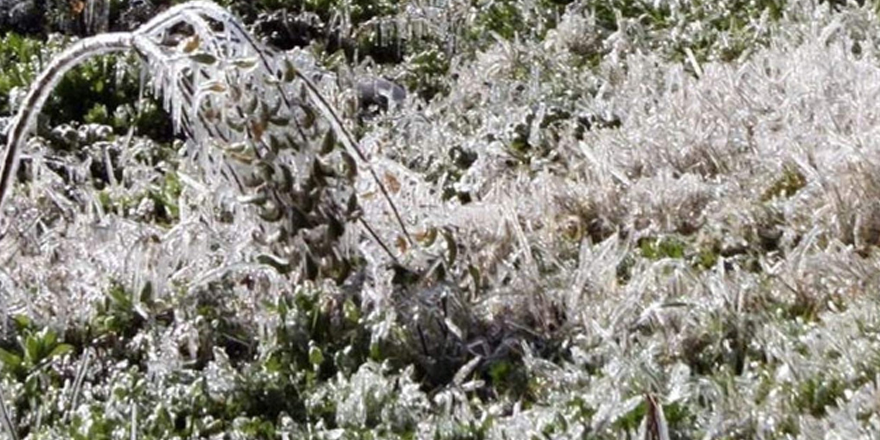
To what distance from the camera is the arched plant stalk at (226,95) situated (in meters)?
4.82

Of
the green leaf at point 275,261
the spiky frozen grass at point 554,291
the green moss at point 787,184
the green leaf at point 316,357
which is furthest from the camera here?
the green moss at point 787,184

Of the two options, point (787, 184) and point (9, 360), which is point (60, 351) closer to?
point (9, 360)

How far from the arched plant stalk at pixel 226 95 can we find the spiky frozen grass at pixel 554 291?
11.8 inches

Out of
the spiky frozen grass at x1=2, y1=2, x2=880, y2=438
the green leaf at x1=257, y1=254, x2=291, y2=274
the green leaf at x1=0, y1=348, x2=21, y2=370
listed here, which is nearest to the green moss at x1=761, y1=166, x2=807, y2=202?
the spiky frozen grass at x1=2, y1=2, x2=880, y2=438

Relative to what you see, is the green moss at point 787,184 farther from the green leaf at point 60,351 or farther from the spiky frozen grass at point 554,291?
the green leaf at point 60,351

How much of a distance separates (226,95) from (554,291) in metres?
1.06

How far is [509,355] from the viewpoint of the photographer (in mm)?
5027

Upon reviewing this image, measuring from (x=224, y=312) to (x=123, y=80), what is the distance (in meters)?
2.49

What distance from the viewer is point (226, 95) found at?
5.04m

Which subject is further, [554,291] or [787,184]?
[787,184]

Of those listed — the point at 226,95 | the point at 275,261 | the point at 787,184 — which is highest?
the point at 226,95

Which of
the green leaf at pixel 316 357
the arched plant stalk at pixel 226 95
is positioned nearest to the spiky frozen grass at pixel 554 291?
the green leaf at pixel 316 357

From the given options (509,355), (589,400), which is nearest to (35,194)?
(509,355)

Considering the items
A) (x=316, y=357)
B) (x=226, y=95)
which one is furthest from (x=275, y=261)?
(x=226, y=95)
